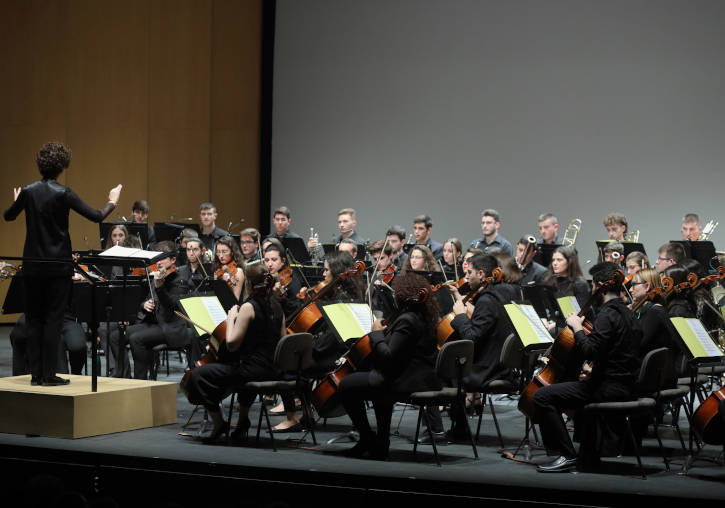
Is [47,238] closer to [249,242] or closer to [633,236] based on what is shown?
[249,242]

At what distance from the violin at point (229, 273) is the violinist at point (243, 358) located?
1489mm

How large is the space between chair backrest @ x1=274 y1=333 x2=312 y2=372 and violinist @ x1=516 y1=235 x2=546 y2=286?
8.70ft

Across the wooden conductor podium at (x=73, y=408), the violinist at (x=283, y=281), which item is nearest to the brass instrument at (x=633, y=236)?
the violinist at (x=283, y=281)

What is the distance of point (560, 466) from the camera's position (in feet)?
14.7

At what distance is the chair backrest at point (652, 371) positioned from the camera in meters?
4.46

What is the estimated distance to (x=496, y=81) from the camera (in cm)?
1009

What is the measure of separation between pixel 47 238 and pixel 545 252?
165 inches

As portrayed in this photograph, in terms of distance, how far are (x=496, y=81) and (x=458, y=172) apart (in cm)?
107

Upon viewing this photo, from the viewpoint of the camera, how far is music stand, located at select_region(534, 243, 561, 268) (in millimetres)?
7605

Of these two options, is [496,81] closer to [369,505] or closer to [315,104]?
[315,104]

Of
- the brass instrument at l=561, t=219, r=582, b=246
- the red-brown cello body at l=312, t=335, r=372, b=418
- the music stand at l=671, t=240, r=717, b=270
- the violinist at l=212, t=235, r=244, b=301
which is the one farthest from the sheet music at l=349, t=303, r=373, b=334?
the brass instrument at l=561, t=219, r=582, b=246

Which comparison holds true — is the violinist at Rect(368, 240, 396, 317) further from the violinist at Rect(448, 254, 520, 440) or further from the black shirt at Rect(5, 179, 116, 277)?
the black shirt at Rect(5, 179, 116, 277)

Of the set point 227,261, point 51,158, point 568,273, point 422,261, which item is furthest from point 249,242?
point 51,158

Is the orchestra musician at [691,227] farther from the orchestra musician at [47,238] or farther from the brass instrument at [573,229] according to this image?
the orchestra musician at [47,238]
